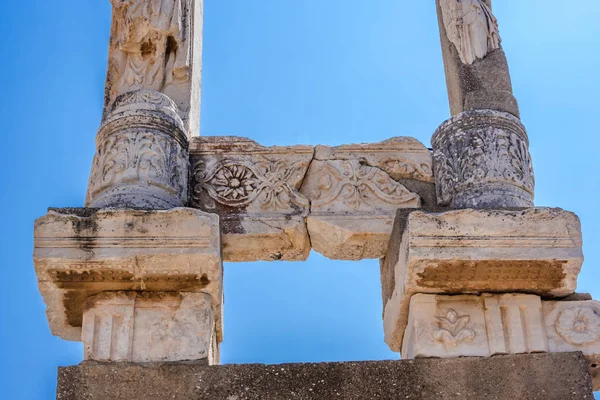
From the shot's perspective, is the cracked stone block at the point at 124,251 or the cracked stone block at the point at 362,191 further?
the cracked stone block at the point at 362,191

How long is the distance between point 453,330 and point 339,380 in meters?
0.78

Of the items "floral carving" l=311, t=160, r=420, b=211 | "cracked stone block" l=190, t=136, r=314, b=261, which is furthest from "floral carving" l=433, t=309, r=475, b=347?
"cracked stone block" l=190, t=136, r=314, b=261

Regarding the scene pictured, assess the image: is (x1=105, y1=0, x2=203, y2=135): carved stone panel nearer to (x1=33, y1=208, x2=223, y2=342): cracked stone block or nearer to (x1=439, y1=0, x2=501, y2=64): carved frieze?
(x1=33, y1=208, x2=223, y2=342): cracked stone block

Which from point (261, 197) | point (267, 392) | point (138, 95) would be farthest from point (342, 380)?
point (138, 95)

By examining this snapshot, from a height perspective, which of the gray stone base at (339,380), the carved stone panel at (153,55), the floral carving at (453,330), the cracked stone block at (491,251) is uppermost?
the carved stone panel at (153,55)

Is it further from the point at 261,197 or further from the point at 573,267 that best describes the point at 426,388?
the point at 261,197

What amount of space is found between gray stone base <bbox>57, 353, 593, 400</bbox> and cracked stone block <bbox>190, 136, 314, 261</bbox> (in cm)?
98

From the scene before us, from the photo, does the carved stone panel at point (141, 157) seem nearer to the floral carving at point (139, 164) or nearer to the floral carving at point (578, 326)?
the floral carving at point (139, 164)

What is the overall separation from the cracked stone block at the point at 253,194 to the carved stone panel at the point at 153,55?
1.49 ft

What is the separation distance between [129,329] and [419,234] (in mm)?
1758

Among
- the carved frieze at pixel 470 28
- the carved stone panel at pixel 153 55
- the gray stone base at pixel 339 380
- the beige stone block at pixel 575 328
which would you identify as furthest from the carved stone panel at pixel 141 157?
the beige stone block at pixel 575 328

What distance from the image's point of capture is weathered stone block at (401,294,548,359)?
6.74 meters

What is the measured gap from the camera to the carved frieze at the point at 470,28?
26.6 feet

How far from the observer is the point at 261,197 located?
7387 millimetres
